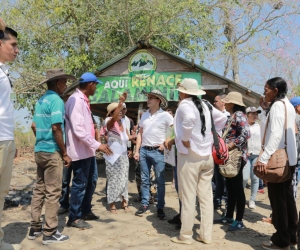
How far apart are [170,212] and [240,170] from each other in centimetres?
173

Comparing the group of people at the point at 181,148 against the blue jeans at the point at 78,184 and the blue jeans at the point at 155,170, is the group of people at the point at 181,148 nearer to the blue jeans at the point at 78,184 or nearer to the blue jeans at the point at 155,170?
the blue jeans at the point at 78,184

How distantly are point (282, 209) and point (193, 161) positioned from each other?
118 cm

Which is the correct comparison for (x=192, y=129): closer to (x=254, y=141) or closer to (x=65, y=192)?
(x=65, y=192)

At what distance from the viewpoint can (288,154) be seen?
400 centimetres

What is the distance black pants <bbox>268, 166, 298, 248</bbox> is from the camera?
4105 millimetres

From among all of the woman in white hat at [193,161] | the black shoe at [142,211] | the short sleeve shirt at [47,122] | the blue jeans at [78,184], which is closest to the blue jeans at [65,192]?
the blue jeans at [78,184]

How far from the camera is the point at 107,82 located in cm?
1037

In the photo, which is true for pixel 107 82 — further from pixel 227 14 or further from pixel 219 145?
pixel 227 14

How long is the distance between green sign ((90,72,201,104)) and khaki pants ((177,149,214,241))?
5702 millimetres

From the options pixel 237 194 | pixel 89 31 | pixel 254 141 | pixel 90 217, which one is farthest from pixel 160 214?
pixel 89 31

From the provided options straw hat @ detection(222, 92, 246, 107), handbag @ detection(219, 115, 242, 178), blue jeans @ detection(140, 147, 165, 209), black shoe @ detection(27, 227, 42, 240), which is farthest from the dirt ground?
straw hat @ detection(222, 92, 246, 107)

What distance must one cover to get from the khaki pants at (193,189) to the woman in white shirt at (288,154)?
71cm

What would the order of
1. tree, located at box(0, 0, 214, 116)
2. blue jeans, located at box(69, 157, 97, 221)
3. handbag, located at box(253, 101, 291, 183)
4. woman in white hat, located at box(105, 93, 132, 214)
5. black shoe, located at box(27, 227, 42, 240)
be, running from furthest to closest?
tree, located at box(0, 0, 214, 116) → woman in white hat, located at box(105, 93, 132, 214) → blue jeans, located at box(69, 157, 97, 221) → black shoe, located at box(27, 227, 42, 240) → handbag, located at box(253, 101, 291, 183)

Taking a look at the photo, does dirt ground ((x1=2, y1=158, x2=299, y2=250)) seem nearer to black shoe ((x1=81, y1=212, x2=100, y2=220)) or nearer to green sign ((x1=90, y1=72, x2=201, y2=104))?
black shoe ((x1=81, y1=212, x2=100, y2=220))
